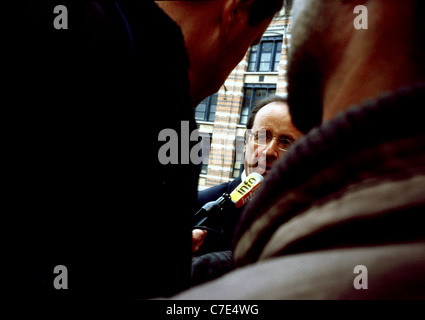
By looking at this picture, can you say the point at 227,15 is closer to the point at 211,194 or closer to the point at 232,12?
the point at 232,12

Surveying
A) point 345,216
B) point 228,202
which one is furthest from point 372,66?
point 228,202

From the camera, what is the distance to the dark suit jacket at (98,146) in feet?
1.32

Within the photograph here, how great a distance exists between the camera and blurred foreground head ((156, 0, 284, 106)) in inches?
28.7

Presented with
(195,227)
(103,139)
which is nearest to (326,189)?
(103,139)

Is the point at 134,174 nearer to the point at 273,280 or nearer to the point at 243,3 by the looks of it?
the point at 273,280

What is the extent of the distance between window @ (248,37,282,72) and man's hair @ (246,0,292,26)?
361 inches

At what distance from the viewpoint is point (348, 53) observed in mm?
487

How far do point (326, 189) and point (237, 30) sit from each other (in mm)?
660

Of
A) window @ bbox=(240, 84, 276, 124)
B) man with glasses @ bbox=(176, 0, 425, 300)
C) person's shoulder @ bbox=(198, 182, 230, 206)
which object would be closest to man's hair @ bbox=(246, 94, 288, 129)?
person's shoulder @ bbox=(198, 182, 230, 206)

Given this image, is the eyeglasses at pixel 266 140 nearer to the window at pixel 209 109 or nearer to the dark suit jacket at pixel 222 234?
the dark suit jacket at pixel 222 234

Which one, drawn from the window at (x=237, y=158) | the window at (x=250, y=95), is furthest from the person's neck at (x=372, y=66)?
the window at (x=250, y=95)

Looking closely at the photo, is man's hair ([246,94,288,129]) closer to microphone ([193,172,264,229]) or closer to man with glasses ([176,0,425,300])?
microphone ([193,172,264,229])

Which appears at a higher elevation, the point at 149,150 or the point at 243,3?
the point at 243,3
